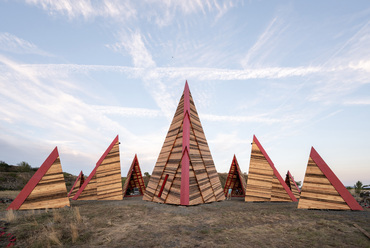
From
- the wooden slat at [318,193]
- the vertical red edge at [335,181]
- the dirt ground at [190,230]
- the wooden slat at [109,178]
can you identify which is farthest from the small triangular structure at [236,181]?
the wooden slat at [109,178]

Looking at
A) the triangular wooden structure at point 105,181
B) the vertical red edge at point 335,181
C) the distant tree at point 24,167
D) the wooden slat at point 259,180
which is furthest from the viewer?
the distant tree at point 24,167

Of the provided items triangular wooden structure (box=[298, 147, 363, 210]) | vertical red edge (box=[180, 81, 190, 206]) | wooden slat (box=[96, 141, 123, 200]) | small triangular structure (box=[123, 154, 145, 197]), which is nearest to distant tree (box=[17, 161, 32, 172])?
small triangular structure (box=[123, 154, 145, 197])

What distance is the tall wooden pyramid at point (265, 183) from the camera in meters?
13.4

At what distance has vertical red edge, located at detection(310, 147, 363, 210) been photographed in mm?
9797

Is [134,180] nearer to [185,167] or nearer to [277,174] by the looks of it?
[185,167]

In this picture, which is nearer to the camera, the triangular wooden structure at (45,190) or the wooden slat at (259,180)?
the triangular wooden structure at (45,190)

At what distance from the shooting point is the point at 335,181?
33.6 ft

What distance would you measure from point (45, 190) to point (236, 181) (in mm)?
17216

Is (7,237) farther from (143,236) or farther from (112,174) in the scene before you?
(112,174)

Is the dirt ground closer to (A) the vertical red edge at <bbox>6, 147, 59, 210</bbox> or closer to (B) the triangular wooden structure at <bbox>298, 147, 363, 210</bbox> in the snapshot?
(B) the triangular wooden structure at <bbox>298, 147, 363, 210</bbox>

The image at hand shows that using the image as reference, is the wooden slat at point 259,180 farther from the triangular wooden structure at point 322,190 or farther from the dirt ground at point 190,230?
the dirt ground at point 190,230

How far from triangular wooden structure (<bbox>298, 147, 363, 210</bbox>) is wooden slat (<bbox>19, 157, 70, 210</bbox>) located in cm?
1494

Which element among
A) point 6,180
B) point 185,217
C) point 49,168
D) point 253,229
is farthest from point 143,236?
point 6,180

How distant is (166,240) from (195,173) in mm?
6153
